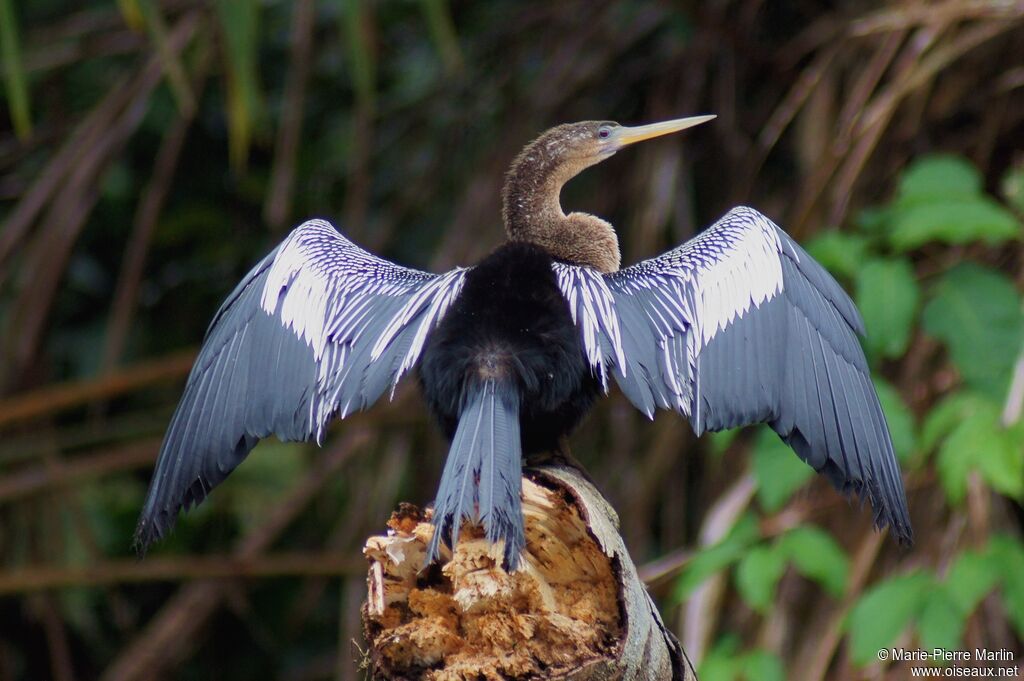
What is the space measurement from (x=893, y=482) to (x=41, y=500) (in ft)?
12.4

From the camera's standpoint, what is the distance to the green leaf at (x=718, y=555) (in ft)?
13.0

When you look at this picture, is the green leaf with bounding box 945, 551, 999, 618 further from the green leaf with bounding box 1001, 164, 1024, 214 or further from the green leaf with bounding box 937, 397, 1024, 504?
the green leaf with bounding box 1001, 164, 1024, 214

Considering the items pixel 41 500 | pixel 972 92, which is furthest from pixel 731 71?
pixel 41 500

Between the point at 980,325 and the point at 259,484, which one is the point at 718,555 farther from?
the point at 259,484

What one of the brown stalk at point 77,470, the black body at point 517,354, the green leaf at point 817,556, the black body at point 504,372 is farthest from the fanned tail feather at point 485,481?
the brown stalk at point 77,470

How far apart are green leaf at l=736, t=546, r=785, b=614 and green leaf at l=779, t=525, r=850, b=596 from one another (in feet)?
0.16

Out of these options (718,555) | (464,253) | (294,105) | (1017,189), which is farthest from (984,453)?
(294,105)

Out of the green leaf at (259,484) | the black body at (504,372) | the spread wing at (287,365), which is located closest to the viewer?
the black body at (504,372)

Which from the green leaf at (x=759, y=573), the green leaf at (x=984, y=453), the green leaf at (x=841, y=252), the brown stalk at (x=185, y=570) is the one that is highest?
the green leaf at (x=841, y=252)

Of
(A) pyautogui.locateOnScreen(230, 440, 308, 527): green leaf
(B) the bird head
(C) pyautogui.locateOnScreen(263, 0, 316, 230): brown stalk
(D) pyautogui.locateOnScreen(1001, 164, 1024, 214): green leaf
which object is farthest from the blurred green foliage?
(A) pyautogui.locateOnScreen(230, 440, 308, 527): green leaf

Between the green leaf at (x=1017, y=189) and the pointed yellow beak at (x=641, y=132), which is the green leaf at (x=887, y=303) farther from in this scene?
the pointed yellow beak at (x=641, y=132)

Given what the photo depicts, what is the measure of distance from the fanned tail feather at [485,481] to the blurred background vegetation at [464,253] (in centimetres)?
128

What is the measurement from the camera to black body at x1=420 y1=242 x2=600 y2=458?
306cm

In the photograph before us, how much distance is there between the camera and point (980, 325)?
4020 millimetres
